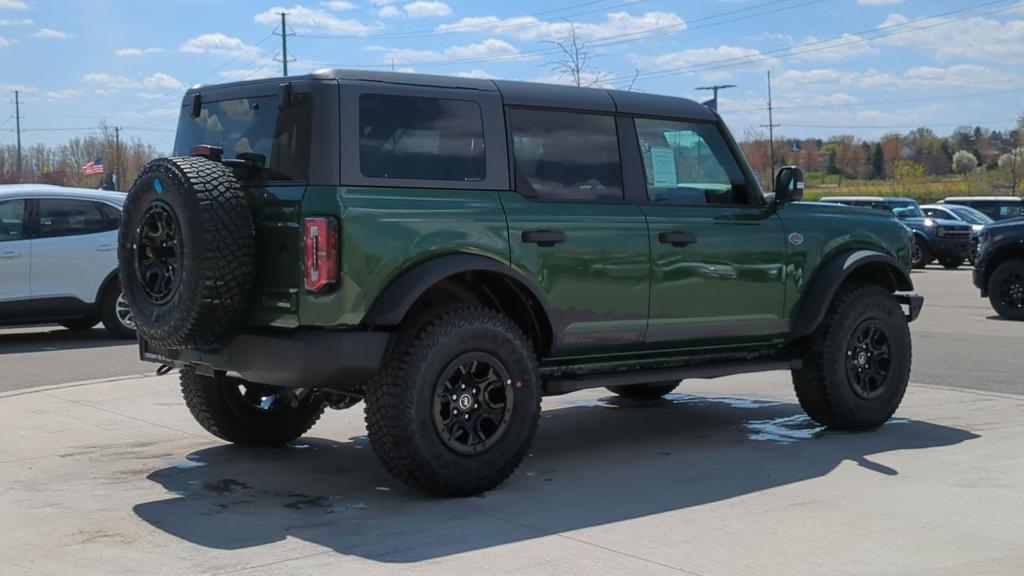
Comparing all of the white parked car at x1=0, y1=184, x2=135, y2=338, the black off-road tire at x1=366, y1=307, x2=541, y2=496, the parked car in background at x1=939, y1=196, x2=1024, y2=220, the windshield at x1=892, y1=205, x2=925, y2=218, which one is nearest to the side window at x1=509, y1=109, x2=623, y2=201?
the black off-road tire at x1=366, y1=307, x2=541, y2=496

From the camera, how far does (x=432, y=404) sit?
5.62 metres

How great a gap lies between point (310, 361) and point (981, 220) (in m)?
28.8

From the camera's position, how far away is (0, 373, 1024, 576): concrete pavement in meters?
4.82

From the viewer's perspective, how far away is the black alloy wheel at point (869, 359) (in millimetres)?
7559

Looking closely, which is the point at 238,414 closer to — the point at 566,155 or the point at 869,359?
the point at 566,155

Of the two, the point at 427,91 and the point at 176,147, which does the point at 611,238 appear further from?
the point at 176,147

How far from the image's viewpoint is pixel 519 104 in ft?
21.0

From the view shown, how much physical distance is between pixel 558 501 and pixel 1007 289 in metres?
11.6

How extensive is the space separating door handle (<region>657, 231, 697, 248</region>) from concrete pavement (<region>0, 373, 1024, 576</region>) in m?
1.26

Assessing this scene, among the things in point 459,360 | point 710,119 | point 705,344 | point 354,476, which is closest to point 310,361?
point 459,360

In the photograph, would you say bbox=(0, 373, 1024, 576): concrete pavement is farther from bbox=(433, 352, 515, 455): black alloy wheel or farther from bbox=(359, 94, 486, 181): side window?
bbox=(359, 94, 486, 181): side window

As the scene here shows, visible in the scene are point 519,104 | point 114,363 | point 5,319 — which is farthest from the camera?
point 5,319

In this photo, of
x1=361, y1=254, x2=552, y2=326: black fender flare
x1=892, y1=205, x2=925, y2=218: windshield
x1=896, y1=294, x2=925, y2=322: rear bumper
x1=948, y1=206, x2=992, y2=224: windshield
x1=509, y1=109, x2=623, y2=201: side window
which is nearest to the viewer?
x1=361, y1=254, x2=552, y2=326: black fender flare

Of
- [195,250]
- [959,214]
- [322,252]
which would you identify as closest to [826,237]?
→ [322,252]
